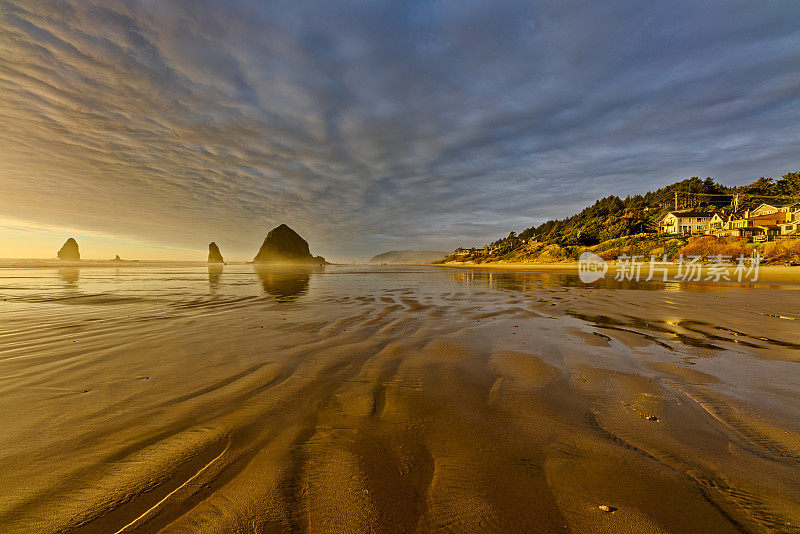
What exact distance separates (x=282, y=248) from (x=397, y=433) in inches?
7415

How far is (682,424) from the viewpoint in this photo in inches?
115

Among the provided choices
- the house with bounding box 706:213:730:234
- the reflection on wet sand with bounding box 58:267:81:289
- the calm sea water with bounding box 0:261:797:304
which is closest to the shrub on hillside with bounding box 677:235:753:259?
the calm sea water with bounding box 0:261:797:304

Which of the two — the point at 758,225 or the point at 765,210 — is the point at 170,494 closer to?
the point at 758,225

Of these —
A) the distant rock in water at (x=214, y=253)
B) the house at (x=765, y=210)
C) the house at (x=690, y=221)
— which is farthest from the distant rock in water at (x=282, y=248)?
the house at (x=765, y=210)

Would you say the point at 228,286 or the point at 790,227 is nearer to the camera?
the point at 228,286

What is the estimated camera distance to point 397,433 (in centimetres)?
280

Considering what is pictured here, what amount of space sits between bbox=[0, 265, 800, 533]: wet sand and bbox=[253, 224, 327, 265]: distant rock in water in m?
177

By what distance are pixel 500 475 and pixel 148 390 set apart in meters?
4.20

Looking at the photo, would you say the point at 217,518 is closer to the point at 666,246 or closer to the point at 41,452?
the point at 41,452

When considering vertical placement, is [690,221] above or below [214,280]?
above

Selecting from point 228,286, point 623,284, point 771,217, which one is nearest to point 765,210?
point 771,217

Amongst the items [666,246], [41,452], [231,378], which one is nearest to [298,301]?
[231,378]

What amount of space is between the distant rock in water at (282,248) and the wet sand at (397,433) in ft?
582
